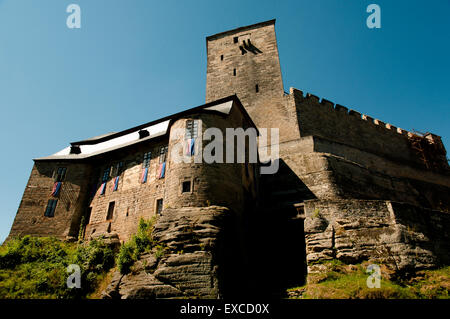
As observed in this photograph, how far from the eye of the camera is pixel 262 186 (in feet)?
64.9

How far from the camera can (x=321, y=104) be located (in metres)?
25.7

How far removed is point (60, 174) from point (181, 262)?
14887 mm

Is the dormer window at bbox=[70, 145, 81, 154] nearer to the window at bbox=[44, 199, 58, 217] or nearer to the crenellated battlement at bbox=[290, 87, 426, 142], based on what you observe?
the window at bbox=[44, 199, 58, 217]

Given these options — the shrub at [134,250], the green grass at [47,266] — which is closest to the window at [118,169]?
the green grass at [47,266]

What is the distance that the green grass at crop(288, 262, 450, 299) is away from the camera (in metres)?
10.4

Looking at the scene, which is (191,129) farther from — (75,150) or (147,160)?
(75,150)

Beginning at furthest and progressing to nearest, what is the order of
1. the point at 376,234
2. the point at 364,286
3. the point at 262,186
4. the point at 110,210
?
the point at 262,186, the point at 110,210, the point at 376,234, the point at 364,286

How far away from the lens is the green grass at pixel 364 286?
1042 cm

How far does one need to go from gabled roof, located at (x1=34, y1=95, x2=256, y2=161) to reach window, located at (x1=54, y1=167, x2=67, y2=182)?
34.8 inches

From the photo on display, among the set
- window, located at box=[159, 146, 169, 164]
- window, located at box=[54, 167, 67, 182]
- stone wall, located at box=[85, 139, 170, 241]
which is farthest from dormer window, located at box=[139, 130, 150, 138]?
window, located at box=[54, 167, 67, 182]

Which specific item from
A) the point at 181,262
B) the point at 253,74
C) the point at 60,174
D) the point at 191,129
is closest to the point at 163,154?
the point at 191,129

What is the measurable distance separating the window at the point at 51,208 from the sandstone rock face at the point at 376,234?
16.8m

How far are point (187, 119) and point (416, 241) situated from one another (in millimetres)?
12303
